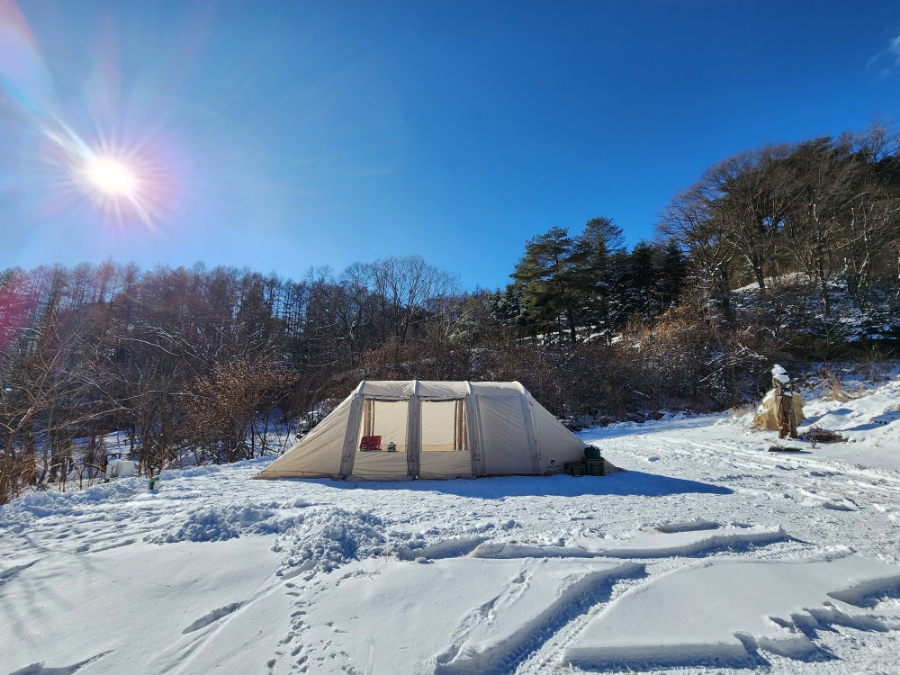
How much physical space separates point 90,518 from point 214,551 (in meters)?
2.20

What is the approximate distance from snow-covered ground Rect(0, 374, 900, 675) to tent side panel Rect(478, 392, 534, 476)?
1.45 m

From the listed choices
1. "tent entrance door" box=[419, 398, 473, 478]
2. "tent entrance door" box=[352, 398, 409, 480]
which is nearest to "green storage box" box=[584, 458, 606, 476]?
"tent entrance door" box=[419, 398, 473, 478]

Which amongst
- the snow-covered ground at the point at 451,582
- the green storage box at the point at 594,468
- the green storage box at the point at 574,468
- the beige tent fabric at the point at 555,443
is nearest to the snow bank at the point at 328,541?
the snow-covered ground at the point at 451,582

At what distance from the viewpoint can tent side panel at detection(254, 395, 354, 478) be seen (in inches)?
265

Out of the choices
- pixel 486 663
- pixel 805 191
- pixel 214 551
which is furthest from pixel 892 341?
pixel 214 551

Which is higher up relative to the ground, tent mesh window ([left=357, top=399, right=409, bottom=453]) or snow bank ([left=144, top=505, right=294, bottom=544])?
tent mesh window ([left=357, top=399, right=409, bottom=453])

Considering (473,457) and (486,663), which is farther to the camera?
(473,457)

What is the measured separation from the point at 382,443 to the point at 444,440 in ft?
4.62

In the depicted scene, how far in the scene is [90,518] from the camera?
4.33 metres

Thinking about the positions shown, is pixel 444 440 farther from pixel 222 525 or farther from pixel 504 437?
pixel 222 525

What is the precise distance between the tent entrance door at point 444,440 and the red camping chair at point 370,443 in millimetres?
823

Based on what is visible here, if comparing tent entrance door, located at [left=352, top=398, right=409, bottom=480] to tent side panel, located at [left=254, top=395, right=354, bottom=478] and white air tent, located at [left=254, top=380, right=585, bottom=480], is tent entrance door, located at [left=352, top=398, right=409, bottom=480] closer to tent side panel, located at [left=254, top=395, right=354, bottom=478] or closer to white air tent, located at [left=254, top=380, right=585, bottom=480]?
white air tent, located at [left=254, top=380, right=585, bottom=480]

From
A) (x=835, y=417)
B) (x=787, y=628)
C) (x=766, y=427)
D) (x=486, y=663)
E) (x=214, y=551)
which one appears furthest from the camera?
(x=766, y=427)

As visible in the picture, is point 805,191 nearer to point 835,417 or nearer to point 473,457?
point 835,417
